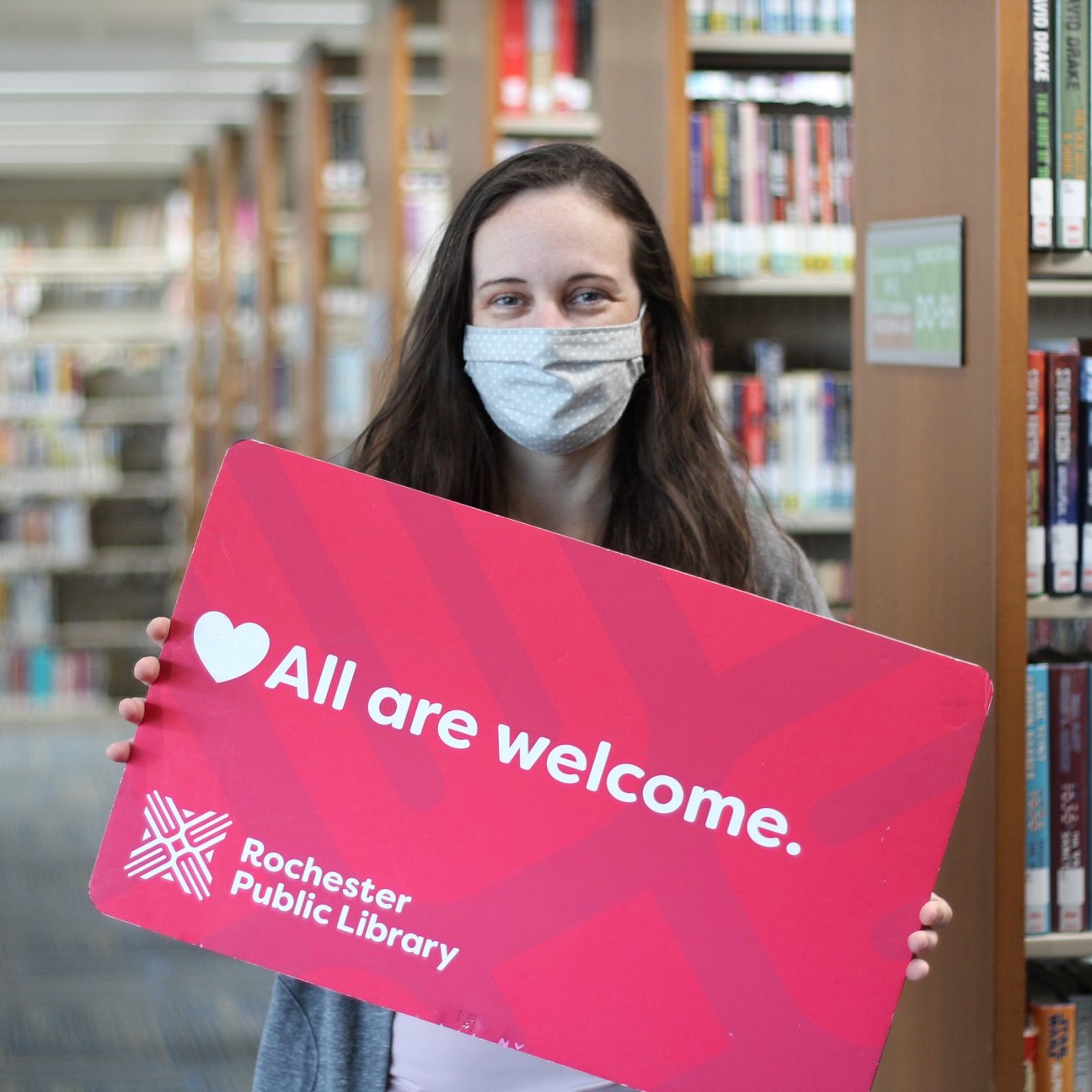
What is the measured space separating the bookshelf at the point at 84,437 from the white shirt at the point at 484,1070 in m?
7.79

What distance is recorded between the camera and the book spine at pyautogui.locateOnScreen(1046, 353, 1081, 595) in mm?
1895

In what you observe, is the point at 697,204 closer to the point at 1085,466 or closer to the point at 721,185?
the point at 721,185

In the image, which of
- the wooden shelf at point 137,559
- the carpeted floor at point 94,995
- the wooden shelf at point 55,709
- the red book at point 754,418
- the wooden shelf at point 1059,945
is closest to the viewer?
the wooden shelf at point 1059,945

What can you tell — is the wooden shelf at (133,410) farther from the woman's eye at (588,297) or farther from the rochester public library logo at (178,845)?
the rochester public library logo at (178,845)

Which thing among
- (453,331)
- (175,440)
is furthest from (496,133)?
(175,440)

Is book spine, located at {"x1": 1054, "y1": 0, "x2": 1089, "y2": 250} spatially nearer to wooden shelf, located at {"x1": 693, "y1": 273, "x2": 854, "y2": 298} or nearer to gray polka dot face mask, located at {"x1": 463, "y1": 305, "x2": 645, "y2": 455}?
gray polka dot face mask, located at {"x1": 463, "y1": 305, "x2": 645, "y2": 455}

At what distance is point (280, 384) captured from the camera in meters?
8.02

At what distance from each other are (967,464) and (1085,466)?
146 millimetres

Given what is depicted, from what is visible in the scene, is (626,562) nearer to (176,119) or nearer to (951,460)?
(951,460)

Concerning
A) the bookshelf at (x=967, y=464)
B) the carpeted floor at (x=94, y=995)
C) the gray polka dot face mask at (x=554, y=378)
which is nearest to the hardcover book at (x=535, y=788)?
the gray polka dot face mask at (x=554, y=378)

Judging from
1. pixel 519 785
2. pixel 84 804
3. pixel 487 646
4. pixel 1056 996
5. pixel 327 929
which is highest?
pixel 487 646

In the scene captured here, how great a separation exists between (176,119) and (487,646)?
8162 mm

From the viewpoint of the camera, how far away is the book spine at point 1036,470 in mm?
1890

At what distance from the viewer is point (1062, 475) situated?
75.6 inches
